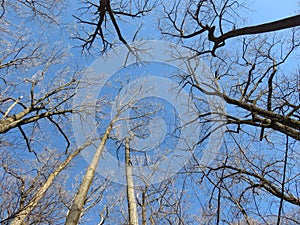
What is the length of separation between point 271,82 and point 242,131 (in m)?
1.29

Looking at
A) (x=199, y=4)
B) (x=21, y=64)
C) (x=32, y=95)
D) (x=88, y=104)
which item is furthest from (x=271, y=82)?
(x=21, y=64)

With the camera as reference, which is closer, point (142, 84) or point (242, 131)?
point (242, 131)

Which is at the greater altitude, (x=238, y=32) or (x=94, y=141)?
(x=94, y=141)

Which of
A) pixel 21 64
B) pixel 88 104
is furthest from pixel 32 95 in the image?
pixel 88 104

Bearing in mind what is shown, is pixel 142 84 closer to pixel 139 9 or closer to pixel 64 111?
pixel 64 111

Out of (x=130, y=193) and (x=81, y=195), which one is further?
(x=130, y=193)

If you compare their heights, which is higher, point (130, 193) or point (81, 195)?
point (130, 193)

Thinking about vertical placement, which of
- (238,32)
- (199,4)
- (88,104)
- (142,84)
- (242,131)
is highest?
(142,84)

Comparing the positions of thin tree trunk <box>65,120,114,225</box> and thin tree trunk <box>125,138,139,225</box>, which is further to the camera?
thin tree trunk <box>125,138,139,225</box>

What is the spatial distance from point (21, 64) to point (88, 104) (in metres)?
2.09

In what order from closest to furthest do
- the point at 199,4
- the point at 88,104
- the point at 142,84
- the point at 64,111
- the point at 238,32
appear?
the point at 238,32 < the point at 199,4 < the point at 64,111 < the point at 88,104 < the point at 142,84

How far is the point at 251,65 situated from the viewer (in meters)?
6.32

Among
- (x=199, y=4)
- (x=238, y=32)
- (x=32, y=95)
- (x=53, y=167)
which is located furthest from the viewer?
(x=53, y=167)

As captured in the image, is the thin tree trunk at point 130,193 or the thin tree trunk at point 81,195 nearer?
the thin tree trunk at point 81,195
